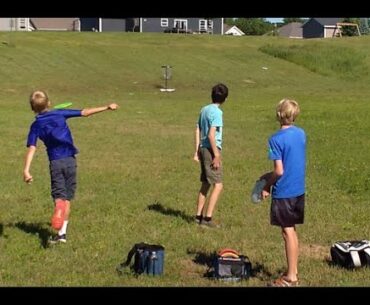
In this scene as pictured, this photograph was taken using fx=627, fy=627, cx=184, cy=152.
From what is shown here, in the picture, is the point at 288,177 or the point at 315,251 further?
the point at 315,251

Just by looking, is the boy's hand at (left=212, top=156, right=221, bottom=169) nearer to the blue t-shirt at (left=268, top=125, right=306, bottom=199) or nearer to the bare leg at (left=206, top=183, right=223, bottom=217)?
the bare leg at (left=206, top=183, right=223, bottom=217)

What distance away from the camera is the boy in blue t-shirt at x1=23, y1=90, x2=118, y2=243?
648 cm

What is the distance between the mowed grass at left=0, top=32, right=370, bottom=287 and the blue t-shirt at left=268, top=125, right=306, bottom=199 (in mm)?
838

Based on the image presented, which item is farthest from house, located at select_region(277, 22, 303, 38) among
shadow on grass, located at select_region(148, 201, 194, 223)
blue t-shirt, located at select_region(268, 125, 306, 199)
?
blue t-shirt, located at select_region(268, 125, 306, 199)

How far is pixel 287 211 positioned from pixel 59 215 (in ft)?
8.14

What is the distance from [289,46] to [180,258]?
51.8 m

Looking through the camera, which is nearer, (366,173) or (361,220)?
(361,220)

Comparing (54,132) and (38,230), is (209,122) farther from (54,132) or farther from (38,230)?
(38,230)

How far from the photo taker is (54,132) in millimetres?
6508

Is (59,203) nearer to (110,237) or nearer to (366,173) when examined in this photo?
(110,237)

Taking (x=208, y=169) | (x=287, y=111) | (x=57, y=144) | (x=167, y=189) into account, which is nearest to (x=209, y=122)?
(x=208, y=169)

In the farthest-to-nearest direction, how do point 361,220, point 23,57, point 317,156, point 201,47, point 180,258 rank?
point 201,47, point 23,57, point 317,156, point 361,220, point 180,258
